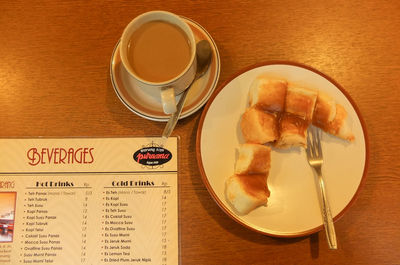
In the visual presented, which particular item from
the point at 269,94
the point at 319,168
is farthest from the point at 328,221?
the point at 269,94

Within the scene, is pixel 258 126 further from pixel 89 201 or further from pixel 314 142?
pixel 89 201

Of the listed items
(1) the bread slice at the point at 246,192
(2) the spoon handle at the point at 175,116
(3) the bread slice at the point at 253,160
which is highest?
(2) the spoon handle at the point at 175,116

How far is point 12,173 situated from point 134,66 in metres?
0.55

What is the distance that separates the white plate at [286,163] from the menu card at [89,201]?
15 cm

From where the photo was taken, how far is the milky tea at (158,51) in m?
0.92

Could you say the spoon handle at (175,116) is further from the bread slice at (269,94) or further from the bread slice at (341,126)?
the bread slice at (341,126)

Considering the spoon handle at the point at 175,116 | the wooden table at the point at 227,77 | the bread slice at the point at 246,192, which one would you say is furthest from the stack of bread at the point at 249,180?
the spoon handle at the point at 175,116

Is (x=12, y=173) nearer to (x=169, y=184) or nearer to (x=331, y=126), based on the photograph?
(x=169, y=184)

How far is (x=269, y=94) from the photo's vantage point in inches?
38.3

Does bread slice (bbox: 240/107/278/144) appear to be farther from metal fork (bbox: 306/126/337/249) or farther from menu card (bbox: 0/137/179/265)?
menu card (bbox: 0/137/179/265)

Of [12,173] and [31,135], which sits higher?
[31,135]

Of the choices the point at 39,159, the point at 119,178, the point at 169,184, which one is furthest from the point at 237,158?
the point at 39,159

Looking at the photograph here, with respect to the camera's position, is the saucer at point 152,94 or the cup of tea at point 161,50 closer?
the cup of tea at point 161,50

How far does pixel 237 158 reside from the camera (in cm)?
99
